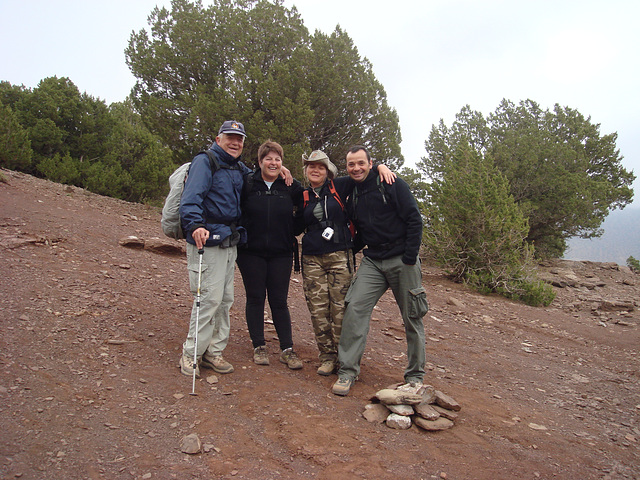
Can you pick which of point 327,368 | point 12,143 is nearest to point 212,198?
point 327,368

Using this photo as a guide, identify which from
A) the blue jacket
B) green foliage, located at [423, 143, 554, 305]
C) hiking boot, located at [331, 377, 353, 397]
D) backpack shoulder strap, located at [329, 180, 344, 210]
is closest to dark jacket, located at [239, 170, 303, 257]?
the blue jacket

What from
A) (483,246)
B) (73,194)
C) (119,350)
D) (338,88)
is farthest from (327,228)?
(338,88)

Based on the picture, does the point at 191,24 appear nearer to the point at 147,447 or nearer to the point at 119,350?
the point at 119,350

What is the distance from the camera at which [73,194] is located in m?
10.5

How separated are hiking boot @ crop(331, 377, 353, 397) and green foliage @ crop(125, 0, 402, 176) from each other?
9693 mm

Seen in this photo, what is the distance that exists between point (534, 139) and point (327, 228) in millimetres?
21753

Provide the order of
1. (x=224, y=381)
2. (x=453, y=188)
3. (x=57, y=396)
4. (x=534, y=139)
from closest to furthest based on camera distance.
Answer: (x=57, y=396) < (x=224, y=381) < (x=453, y=188) < (x=534, y=139)

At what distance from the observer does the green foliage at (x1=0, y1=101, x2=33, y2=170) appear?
1090 cm

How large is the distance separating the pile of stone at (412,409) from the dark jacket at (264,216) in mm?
1554

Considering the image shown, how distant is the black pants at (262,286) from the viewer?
13.4ft

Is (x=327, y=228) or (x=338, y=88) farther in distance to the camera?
(x=338, y=88)

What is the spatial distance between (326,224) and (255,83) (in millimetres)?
10682

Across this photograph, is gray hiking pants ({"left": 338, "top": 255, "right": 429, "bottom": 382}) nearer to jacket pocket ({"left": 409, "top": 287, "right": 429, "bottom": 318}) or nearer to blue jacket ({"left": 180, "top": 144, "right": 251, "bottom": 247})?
jacket pocket ({"left": 409, "top": 287, "right": 429, "bottom": 318})

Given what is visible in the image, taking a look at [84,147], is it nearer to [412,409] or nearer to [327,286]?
[327,286]
